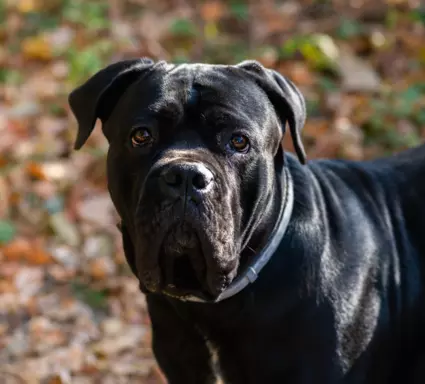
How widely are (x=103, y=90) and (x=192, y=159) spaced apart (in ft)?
1.70

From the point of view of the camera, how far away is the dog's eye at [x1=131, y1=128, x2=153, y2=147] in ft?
8.68

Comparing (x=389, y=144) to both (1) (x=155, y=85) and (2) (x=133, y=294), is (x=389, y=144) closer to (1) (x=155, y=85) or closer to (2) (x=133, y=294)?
(2) (x=133, y=294)

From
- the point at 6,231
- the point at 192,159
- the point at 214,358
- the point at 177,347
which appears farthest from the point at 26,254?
the point at 192,159

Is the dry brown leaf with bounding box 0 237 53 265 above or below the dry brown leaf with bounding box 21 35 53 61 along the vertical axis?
below

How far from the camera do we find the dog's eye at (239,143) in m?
2.61

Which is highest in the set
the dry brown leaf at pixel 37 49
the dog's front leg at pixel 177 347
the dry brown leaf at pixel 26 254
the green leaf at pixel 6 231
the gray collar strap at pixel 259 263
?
the gray collar strap at pixel 259 263

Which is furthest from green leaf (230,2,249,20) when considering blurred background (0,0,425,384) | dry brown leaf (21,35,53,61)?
dry brown leaf (21,35,53,61)

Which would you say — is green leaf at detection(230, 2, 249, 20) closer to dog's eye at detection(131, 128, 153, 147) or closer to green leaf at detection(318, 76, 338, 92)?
green leaf at detection(318, 76, 338, 92)

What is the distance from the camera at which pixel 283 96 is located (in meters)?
2.77

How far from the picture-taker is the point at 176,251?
256 centimetres

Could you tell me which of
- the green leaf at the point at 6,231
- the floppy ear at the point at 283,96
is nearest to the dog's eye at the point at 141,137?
the floppy ear at the point at 283,96

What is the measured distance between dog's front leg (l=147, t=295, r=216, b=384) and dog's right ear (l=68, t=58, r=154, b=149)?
0.65 m

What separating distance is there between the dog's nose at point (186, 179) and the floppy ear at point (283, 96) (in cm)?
47

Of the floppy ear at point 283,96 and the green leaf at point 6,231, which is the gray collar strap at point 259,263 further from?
the green leaf at point 6,231
